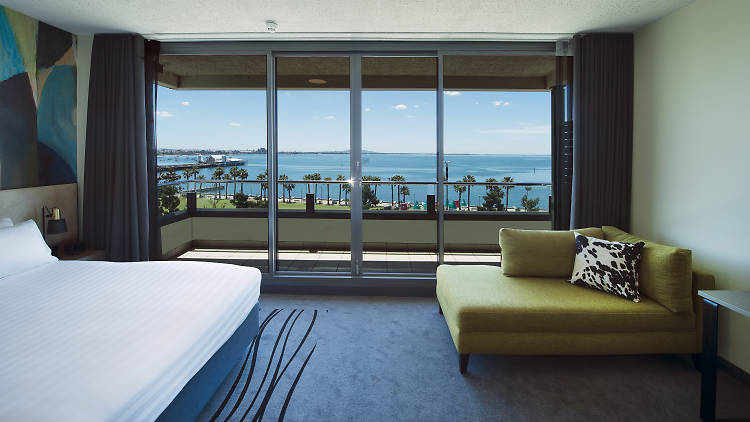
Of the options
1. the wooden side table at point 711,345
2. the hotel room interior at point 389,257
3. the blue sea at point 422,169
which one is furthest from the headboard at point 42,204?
the wooden side table at point 711,345

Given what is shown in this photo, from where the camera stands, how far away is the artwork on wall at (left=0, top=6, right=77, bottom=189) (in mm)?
3367

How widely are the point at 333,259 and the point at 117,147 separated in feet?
9.22

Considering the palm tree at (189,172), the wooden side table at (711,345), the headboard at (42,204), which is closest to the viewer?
the wooden side table at (711,345)

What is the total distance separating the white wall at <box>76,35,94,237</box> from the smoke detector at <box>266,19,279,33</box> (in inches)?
72.1

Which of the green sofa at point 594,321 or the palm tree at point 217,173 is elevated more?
the palm tree at point 217,173

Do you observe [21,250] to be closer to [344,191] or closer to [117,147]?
[117,147]

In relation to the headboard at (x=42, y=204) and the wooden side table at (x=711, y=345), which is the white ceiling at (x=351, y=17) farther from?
the wooden side table at (x=711, y=345)

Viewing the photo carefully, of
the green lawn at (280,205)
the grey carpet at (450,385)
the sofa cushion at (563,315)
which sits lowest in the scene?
the grey carpet at (450,385)

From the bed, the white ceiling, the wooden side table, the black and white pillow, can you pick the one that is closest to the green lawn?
the white ceiling

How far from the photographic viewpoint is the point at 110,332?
1.80 metres

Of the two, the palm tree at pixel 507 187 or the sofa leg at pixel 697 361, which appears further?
the palm tree at pixel 507 187

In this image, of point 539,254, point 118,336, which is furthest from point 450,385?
point 118,336

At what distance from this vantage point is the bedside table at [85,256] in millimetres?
3647

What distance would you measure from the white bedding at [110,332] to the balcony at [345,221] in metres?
3.22
